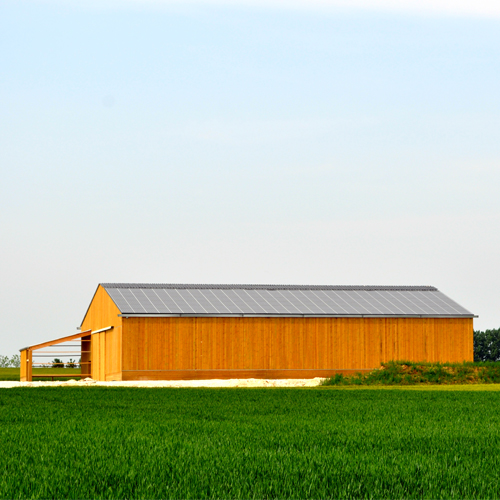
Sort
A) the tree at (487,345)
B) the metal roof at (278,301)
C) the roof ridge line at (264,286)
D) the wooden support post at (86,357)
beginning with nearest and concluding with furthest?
the metal roof at (278,301) < the roof ridge line at (264,286) < the wooden support post at (86,357) < the tree at (487,345)

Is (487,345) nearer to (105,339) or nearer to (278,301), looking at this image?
(278,301)

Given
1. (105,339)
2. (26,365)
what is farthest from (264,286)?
(26,365)

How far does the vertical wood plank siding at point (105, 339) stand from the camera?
3503cm

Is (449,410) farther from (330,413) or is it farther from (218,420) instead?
(218,420)

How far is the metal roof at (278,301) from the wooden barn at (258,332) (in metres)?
0.05

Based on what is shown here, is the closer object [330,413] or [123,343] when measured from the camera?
[330,413]

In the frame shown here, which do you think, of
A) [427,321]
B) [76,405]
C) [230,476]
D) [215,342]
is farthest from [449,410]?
[427,321]

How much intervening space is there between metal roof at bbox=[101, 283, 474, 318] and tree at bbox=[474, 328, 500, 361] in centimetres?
4210

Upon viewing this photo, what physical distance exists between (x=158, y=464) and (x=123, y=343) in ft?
90.8

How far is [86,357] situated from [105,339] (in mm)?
7959

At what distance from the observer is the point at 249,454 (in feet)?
24.6

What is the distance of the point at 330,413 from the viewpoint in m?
12.9

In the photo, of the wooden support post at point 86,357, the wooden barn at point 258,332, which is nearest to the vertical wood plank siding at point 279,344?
the wooden barn at point 258,332

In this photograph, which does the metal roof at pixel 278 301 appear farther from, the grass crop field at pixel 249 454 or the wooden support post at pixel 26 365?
the grass crop field at pixel 249 454
